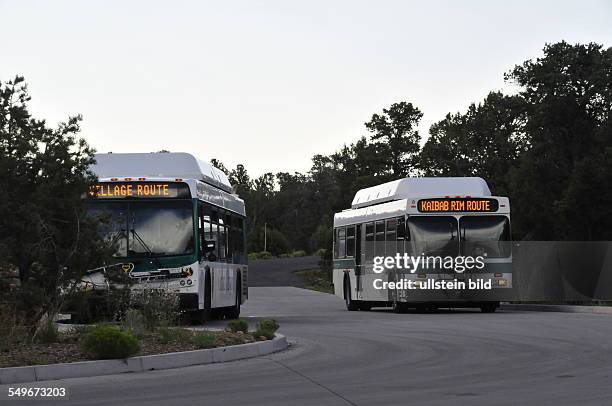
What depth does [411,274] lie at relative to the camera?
33.7 m

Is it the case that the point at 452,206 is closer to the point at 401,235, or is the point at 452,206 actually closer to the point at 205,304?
the point at 401,235

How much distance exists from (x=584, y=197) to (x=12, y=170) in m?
37.8

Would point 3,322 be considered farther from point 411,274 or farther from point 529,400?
point 411,274

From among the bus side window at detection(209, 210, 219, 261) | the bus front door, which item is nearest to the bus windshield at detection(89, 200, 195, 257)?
the bus side window at detection(209, 210, 219, 261)

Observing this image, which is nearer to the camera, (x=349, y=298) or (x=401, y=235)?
(x=401, y=235)

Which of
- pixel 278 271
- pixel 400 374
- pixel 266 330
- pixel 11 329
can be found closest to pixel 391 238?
pixel 266 330

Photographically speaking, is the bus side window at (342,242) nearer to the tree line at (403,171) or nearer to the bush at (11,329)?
the tree line at (403,171)

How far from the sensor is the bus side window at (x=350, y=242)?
38.6 meters

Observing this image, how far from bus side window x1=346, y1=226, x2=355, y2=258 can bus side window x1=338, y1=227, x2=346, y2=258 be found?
43 cm

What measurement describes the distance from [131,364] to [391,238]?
1895 centimetres

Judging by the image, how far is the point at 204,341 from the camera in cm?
1842

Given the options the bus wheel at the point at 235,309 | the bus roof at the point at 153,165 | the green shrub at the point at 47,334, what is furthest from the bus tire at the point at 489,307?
the green shrub at the point at 47,334

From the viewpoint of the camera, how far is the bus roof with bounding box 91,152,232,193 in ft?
89.5

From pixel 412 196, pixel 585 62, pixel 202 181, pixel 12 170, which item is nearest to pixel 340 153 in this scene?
pixel 585 62
